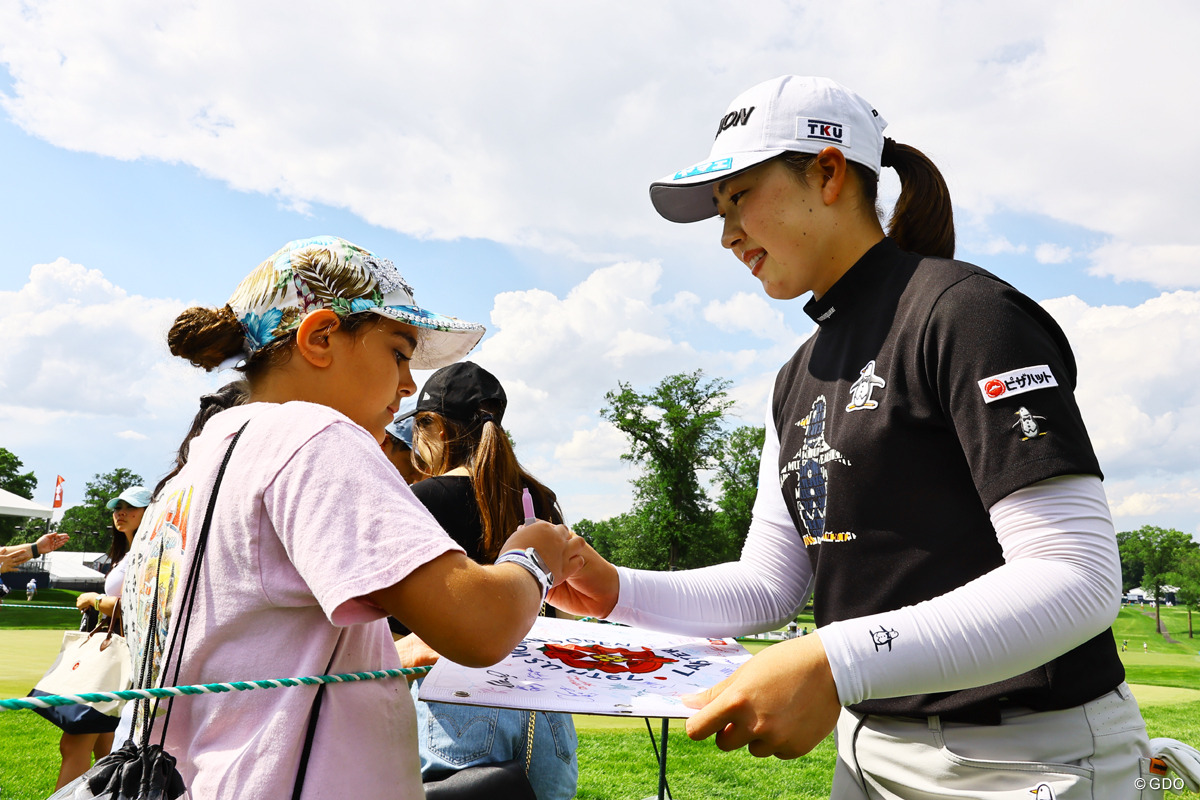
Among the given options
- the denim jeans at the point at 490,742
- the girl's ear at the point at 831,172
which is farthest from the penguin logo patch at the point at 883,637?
the denim jeans at the point at 490,742

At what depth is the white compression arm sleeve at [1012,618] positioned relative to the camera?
1.18 metres

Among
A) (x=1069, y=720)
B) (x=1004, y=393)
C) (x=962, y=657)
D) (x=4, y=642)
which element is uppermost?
(x=1004, y=393)

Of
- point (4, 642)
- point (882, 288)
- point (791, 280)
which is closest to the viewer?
point (882, 288)

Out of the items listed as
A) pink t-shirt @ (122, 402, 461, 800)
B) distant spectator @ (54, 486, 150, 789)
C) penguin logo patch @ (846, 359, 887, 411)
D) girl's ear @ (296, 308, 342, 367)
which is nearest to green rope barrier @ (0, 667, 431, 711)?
pink t-shirt @ (122, 402, 461, 800)

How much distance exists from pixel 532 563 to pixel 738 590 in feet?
2.35

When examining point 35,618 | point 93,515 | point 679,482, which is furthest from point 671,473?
point 93,515

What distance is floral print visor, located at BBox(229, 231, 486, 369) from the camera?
1.74m

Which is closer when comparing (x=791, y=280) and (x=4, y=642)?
(x=791, y=280)

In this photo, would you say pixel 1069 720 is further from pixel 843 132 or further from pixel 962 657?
pixel 843 132

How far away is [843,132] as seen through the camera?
179cm

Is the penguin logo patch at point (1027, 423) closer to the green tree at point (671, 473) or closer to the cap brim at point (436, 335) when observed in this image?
the cap brim at point (436, 335)

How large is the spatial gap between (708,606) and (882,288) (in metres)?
0.85

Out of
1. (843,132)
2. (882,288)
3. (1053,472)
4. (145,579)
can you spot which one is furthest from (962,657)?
(145,579)

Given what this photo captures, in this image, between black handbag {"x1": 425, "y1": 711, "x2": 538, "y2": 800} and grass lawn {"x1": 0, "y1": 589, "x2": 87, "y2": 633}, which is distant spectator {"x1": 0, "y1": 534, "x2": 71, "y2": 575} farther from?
grass lawn {"x1": 0, "y1": 589, "x2": 87, "y2": 633}
